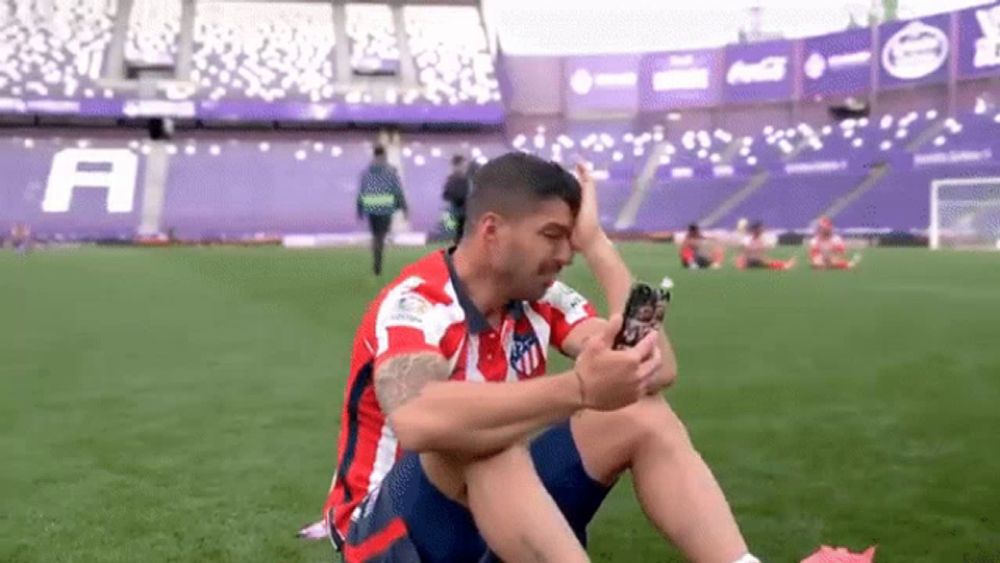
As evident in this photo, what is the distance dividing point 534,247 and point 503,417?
1.33 feet

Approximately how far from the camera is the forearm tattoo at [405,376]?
2459 millimetres

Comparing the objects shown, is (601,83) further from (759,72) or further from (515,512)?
(515,512)

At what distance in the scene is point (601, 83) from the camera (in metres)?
52.5

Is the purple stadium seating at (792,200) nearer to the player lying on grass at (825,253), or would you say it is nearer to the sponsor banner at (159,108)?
the player lying on grass at (825,253)

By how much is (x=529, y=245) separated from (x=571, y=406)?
402mm

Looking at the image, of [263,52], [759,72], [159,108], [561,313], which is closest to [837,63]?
[759,72]

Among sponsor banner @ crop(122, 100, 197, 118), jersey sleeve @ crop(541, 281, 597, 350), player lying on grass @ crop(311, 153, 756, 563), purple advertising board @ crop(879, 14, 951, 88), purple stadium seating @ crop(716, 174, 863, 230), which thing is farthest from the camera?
sponsor banner @ crop(122, 100, 197, 118)

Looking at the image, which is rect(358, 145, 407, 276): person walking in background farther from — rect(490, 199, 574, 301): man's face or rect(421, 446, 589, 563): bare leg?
rect(421, 446, 589, 563): bare leg

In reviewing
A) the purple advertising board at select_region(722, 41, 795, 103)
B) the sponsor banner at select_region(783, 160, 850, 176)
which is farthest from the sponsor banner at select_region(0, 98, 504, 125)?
the sponsor banner at select_region(783, 160, 850, 176)

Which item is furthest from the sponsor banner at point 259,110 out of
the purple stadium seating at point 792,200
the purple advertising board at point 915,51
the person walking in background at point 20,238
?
the purple advertising board at point 915,51

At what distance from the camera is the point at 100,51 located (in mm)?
45875

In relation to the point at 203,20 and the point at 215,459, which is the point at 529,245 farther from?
the point at 203,20

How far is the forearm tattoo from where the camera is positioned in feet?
8.07

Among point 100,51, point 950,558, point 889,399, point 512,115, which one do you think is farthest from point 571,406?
point 512,115
